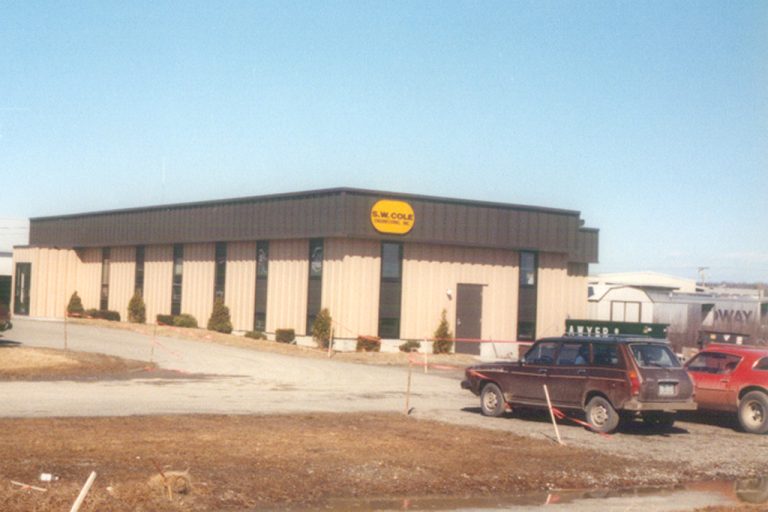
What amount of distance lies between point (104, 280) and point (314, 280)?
1878 centimetres

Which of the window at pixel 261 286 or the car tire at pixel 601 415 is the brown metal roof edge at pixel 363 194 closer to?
the window at pixel 261 286

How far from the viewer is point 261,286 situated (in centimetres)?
4053

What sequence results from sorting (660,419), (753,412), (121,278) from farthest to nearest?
(121,278) < (753,412) < (660,419)

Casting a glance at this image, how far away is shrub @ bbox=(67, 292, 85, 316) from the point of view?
168 feet

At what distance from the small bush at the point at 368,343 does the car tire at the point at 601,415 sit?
62.3 feet

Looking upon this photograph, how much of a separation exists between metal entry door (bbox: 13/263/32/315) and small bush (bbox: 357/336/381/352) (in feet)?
87.5

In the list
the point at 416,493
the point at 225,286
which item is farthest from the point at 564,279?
the point at 416,493

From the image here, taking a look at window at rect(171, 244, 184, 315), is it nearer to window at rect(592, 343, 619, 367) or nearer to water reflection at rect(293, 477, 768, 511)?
window at rect(592, 343, 619, 367)

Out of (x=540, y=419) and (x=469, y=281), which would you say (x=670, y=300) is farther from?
(x=540, y=419)

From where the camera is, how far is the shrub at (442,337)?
37406mm

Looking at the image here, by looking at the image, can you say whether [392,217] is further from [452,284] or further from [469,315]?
[469,315]

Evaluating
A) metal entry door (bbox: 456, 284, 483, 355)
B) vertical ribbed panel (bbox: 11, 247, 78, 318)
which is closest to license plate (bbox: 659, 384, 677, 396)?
metal entry door (bbox: 456, 284, 483, 355)

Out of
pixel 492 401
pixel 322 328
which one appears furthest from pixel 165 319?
pixel 492 401

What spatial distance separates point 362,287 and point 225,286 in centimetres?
866
